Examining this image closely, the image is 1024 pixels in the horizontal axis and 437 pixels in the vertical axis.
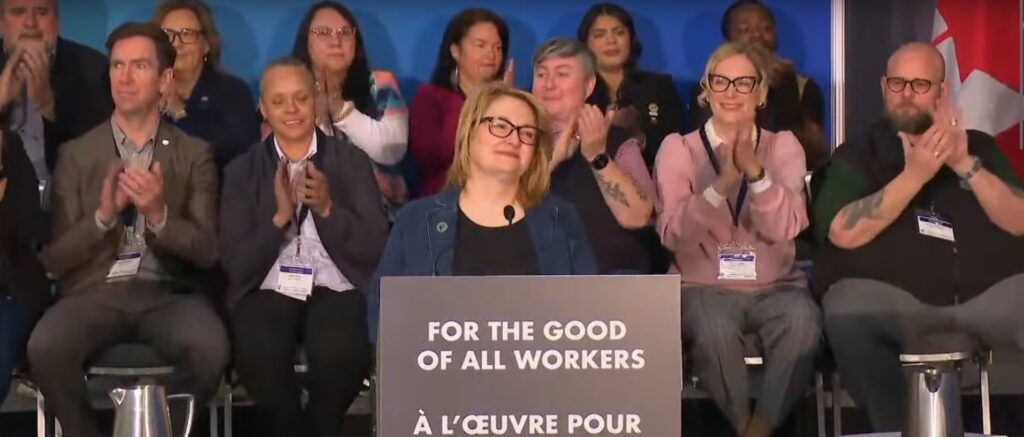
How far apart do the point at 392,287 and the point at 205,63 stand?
7.28 feet

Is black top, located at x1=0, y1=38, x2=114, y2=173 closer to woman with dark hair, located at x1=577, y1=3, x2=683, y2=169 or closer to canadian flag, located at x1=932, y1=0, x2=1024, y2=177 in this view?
woman with dark hair, located at x1=577, y1=3, x2=683, y2=169

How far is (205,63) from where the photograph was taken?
4.25m

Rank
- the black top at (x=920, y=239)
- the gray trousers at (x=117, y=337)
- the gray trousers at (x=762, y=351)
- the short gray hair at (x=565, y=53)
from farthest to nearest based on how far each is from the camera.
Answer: the short gray hair at (x=565, y=53)
the black top at (x=920, y=239)
the gray trousers at (x=762, y=351)
the gray trousers at (x=117, y=337)

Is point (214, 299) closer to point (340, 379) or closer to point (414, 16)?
point (340, 379)

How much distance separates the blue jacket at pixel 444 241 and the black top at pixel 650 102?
812mm

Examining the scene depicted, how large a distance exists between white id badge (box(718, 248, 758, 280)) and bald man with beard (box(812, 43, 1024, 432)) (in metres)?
0.23

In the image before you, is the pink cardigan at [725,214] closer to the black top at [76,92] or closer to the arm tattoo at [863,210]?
the arm tattoo at [863,210]

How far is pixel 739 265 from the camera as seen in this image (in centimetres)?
397

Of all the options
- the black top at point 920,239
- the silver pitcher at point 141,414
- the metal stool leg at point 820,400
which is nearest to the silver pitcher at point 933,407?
the silver pitcher at point 141,414

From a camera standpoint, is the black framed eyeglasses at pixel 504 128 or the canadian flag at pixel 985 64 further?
the canadian flag at pixel 985 64

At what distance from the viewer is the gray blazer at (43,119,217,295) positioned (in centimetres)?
389

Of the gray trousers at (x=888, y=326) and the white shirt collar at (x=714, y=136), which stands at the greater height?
the white shirt collar at (x=714, y=136)

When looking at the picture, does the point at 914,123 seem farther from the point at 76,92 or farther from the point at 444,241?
the point at 76,92

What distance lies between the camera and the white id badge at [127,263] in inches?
154
